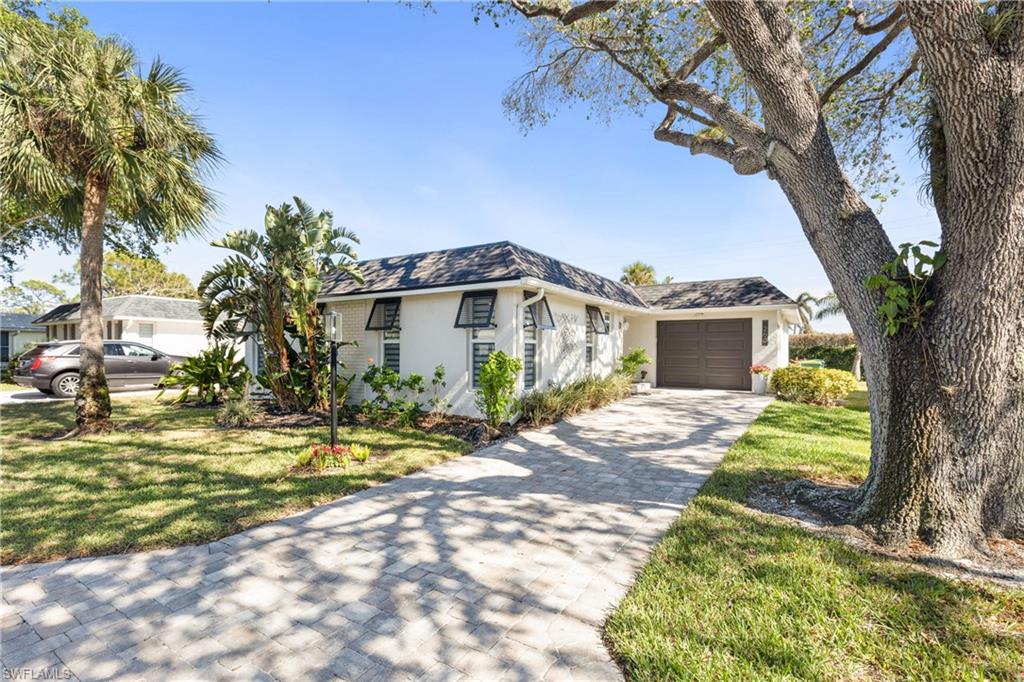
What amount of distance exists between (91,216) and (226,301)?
8.78ft

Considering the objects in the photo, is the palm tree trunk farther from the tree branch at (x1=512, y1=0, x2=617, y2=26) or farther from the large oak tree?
the large oak tree

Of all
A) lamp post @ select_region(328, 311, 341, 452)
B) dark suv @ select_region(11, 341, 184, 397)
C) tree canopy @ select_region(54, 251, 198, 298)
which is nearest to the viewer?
lamp post @ select_region(328, 311, 341, 452)

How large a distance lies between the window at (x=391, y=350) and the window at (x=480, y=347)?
2.30 m

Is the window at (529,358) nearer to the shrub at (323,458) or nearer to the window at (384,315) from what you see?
the window at (384,315)

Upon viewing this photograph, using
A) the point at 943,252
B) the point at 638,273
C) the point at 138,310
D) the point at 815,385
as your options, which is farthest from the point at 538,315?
the point at 638,273

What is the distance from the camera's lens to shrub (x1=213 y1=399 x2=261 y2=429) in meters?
9.43

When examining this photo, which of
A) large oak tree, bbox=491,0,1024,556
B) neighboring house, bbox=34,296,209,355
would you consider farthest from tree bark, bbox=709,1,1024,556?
neighboring house, bbox=34,296,209,355

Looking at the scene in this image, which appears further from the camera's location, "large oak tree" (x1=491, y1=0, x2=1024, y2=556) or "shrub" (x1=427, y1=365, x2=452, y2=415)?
"shrub" (x1=427, y1=365, x2=452, y2=415)

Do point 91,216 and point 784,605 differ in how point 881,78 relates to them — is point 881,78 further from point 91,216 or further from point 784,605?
point 91,216

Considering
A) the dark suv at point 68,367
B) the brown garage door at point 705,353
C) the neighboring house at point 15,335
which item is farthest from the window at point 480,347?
the neighboring house at point 15,335

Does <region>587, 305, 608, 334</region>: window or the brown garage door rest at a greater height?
<region>587, 305, 608, 334</region>: window

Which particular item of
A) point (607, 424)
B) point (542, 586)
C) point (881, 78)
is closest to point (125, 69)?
point (542, 586)

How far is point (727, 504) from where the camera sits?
486 cm

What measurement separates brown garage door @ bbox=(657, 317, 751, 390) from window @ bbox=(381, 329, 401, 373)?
10.6 m
